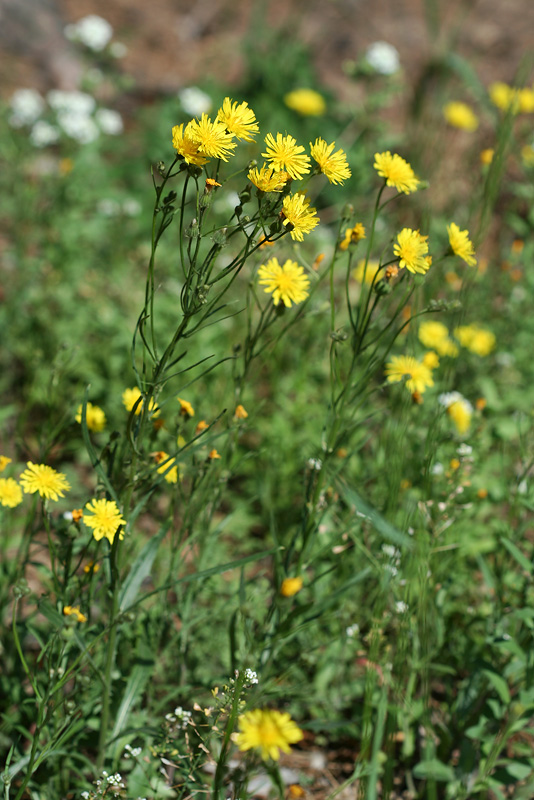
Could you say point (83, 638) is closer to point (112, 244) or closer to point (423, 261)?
point (423, 261)

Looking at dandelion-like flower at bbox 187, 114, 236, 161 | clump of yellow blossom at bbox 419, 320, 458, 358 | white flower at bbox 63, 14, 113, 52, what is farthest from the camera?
white flower at bbox 63, 14, 113, 52

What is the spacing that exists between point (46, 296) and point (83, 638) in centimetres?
185

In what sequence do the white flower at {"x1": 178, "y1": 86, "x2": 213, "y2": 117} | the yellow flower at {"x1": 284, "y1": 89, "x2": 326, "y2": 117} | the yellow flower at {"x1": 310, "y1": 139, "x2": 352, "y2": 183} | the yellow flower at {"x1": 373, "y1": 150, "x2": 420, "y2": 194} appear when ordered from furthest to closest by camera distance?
the yellow flower at {"x1": 284, "y1": 89, "x2": 326, "y2": 117} → the white flower at {"x1": 178, "y1": 86, "x2": 213, "y2": 117} → the yellow flower at {"x1": 373, "y1": 150, "x2": 420, "y2": 194} → the yellow flower at {"x1": 310, "y1": 139, "x2": 352, "y2": 183}

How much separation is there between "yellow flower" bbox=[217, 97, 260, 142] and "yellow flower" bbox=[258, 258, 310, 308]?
0.96 feet

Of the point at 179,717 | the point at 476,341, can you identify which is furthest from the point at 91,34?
the point at 179,717

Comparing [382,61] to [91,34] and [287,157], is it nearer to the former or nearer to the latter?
[91,34]

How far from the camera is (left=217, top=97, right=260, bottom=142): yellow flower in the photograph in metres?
1.15

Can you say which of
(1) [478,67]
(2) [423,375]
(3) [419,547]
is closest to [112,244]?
(2) [423,375]

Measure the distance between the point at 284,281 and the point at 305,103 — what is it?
3.14 meters

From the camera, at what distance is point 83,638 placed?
4.65 ft

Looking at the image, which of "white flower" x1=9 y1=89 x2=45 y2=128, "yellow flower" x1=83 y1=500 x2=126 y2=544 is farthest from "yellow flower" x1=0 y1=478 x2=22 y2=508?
"white flower" x1=9 y1=89 x2=45 y2=128

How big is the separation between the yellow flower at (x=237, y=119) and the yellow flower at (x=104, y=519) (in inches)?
26.9

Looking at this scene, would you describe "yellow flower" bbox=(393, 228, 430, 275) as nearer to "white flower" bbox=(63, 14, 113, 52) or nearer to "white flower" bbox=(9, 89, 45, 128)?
"white flower" bbox=(9, 89, 45, 128)

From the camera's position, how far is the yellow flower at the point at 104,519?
1262 millimetres
